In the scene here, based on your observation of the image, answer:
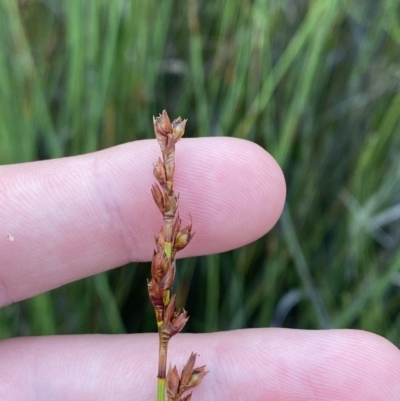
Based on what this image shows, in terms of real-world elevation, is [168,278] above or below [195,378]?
above

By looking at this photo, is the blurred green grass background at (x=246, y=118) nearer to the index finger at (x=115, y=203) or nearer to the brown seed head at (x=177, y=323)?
the index finger at (x=115, y=203)

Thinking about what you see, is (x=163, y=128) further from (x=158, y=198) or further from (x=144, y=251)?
(x=144, y=251)

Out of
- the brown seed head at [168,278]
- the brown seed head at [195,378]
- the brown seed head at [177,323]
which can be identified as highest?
the brown seed head at [168,278]

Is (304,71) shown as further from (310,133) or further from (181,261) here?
(181,261)

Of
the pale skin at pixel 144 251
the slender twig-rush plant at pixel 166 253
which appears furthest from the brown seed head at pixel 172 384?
the pale skin at pixel 144 251

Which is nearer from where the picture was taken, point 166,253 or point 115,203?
point 166,253

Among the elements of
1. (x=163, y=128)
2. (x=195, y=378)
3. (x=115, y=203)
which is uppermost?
(x=163, y=128)

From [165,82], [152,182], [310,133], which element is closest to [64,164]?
[152,182]

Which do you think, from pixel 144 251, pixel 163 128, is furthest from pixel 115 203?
pixel 163 128

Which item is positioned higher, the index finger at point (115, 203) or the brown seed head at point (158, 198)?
the brown seed head at point (158, 198)
